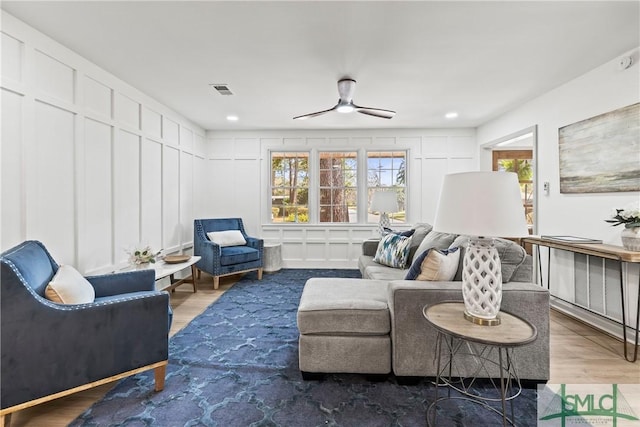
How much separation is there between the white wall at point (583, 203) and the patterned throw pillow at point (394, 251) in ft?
5.52

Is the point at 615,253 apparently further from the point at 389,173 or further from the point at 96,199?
the point at 96,199

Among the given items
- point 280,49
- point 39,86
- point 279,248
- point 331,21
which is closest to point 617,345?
point 331,21

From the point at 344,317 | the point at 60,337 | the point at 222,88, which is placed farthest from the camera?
the point at 222,88

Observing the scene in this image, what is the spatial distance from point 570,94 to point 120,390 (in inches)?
186

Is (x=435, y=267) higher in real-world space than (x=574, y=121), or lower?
lower

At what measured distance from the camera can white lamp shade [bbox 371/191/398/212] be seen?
14.3 ft

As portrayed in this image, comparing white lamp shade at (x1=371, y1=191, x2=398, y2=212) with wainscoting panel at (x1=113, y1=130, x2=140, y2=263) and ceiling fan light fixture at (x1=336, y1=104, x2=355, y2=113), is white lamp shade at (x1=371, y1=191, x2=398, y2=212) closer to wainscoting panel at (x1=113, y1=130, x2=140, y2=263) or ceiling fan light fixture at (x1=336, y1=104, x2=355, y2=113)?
ceiling fan light fixture at (x1=336, y1=104, x2=355, y2=113)

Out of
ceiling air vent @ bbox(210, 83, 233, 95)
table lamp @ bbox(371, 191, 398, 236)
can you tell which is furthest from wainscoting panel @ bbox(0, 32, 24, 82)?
table lamp @ bbox(371, 191, 398, 236)

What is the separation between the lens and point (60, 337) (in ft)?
4.89

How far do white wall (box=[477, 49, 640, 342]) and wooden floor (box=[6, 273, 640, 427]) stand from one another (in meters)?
0.25

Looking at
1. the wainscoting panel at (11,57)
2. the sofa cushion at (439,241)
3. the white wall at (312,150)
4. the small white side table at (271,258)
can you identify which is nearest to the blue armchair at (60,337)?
the wainscoting panel at (11,57)

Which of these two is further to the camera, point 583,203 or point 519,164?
point 519,164

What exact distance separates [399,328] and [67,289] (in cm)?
194

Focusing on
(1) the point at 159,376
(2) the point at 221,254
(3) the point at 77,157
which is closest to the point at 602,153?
(1) the point at 159,376
